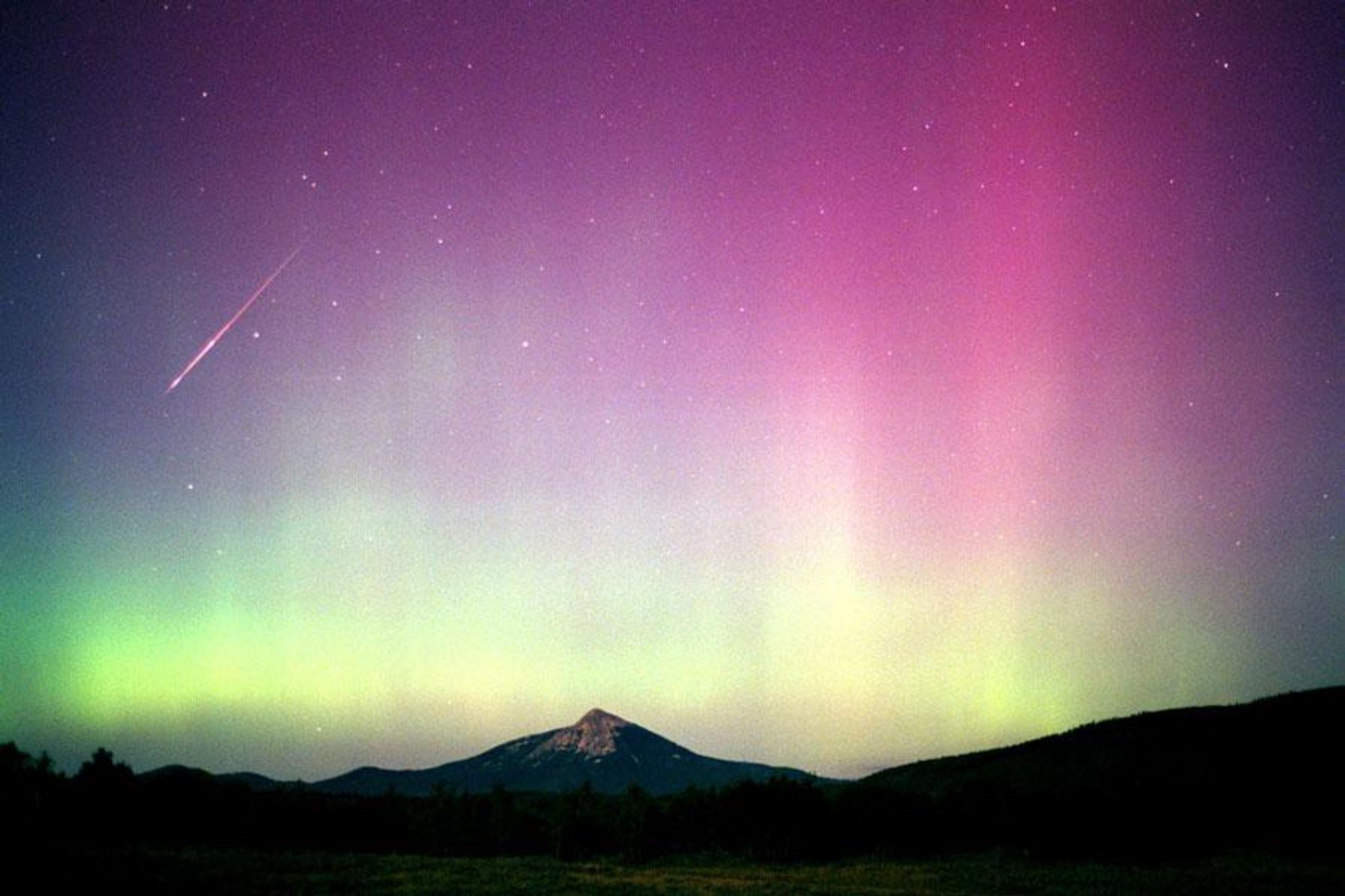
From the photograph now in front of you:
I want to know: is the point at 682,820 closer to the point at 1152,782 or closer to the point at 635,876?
the point at 635,876

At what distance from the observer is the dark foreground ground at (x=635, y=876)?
26312mm

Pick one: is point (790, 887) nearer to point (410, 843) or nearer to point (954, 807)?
point (954, 807)

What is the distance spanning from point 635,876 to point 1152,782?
161 feet

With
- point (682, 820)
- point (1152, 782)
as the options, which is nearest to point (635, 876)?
point (682, 820)

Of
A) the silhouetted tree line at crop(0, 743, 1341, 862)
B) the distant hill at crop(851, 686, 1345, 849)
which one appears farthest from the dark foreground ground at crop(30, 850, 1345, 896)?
the distant hill at crop(851, 686, 1345, 849)

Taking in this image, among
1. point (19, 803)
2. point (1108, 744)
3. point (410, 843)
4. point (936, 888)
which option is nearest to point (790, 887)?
point (936, 888)

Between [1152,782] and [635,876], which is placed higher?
[1152,782]

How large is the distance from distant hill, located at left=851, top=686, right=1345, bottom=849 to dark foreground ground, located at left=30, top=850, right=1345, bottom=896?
186 inches

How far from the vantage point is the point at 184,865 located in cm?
3006

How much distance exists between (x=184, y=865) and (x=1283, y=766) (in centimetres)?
6114

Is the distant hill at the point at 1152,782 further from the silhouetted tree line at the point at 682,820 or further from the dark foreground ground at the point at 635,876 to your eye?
the dark foreground ground at the point at 635,876

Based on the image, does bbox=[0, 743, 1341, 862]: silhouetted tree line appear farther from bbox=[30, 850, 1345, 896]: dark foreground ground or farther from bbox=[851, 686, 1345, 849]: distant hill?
bbox=[30, 850, 1345, 896]: dark foreground ground

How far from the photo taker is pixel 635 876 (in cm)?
3073

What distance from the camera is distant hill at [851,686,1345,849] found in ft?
134
